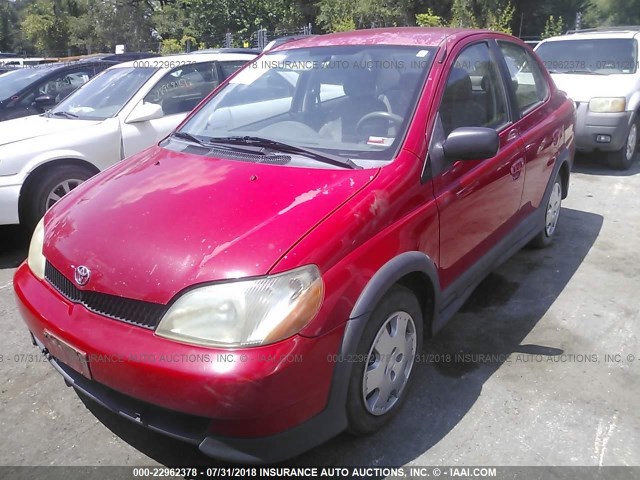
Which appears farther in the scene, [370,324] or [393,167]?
[393,167]

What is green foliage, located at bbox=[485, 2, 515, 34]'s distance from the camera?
2227cm

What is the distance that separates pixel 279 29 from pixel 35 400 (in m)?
30.9

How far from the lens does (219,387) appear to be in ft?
6.21

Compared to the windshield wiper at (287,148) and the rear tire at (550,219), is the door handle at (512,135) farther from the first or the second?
the windshield wiper at (287,148)

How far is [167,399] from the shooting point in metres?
1.98

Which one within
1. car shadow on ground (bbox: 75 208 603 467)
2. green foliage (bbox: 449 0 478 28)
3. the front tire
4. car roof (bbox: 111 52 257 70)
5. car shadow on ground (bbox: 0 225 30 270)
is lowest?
car shadow on ground (bbox: 75 208 603 467)

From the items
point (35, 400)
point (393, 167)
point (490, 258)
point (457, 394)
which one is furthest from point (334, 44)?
point (35, 400)

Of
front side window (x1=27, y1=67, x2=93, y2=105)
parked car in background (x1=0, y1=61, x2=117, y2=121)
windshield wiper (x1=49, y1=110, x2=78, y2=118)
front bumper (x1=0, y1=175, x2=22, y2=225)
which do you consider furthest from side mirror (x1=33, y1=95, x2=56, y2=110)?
front bumper (x1=0, y1=175, x2=22, y2=225)

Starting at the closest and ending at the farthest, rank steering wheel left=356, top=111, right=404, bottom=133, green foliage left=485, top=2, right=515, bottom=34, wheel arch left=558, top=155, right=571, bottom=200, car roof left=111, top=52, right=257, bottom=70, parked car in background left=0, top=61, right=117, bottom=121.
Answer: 1. steering wheel left=356, top=111, right=404, bottom=133
2. wheel arch left=558, top=155, right=571, bottom=200
3. car roof left=111, top=52, right=257, bottom=70
4. parked car in background left=0, top=61, right=117, bottom=121
5. green foliage left=485, top=2, right=515, bottom=34

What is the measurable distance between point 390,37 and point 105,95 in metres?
3.53

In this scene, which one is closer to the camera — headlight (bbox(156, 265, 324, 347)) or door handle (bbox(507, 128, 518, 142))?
headlight (bbox(156, 265, 324, 347))

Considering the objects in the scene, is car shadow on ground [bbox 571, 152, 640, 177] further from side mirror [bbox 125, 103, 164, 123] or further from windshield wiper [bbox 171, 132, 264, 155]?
windshield wiper [bbox 171, 132, 264, 155]

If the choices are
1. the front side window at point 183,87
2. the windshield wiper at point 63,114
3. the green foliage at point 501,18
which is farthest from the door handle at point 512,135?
the green foliage at point 501,18

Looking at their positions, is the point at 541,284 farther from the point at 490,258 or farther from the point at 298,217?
the point at 298,217
